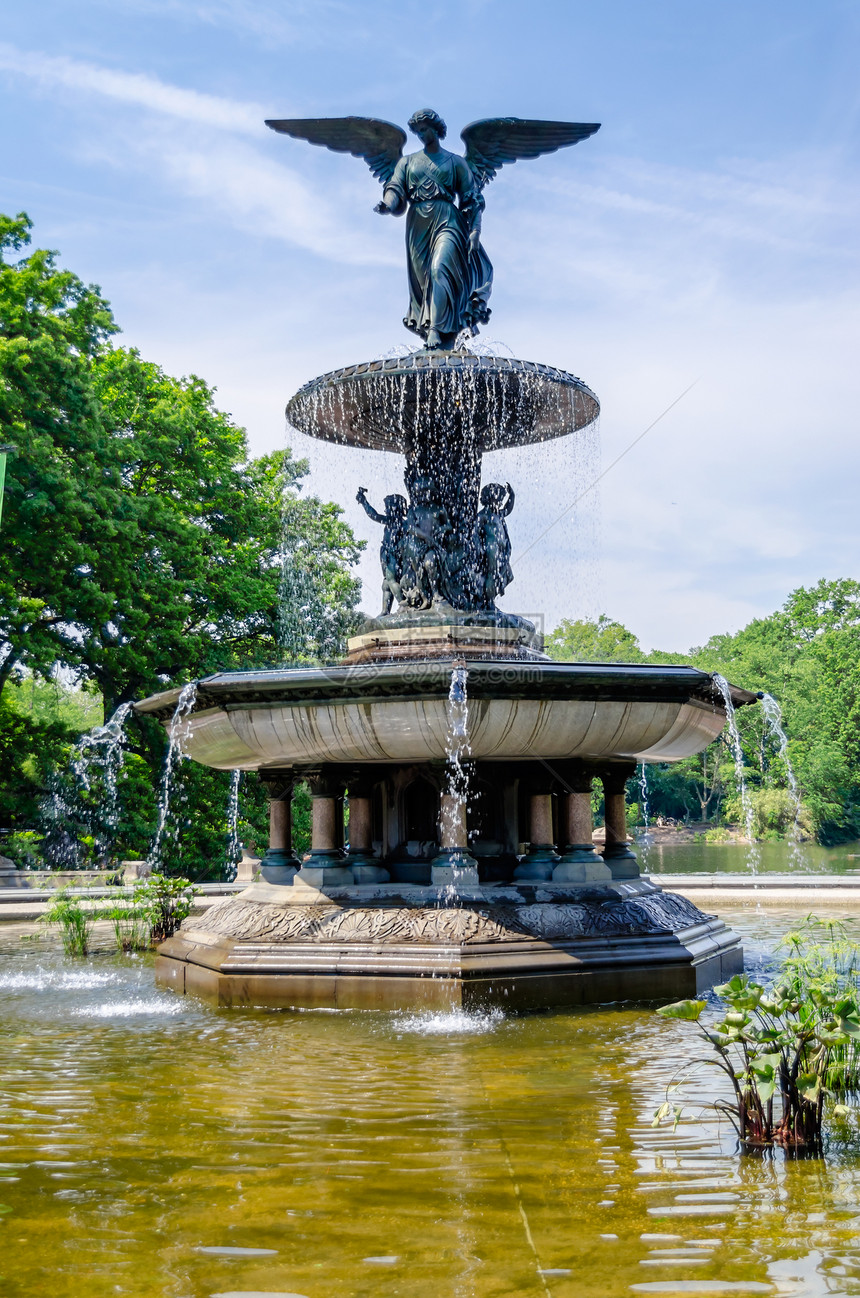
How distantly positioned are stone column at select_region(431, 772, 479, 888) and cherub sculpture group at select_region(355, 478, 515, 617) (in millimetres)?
2532

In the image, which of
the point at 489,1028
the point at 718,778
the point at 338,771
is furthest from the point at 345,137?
the point at 718,778

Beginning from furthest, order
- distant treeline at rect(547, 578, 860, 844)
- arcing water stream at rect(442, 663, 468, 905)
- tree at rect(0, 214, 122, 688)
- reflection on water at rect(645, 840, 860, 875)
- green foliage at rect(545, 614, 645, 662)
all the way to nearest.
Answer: green foliage at rect(545, 614, 645, 662) < distant treeline at rect(547, 578, 860, 844) < reflection on water at rect(645, 840, 860, 875) < tree at rect(0, 214, 122, 688) < arcing water stream at rect(442, 663, 468, 905)

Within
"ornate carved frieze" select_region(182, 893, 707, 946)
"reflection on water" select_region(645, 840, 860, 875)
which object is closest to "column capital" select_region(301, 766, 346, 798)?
"ornate carved frieze" select_region(182, 893, 707, 946)

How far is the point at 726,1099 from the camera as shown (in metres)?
5.05

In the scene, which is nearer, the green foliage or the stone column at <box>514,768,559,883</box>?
the stone column at <box>514,768,559,883</box>

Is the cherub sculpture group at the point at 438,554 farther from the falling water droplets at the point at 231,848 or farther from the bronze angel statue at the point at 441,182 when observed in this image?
the falling water droplets at the point at 231,848

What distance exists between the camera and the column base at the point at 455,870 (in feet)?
27.9

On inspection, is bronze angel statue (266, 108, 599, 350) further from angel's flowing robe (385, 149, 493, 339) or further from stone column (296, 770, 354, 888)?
stone column (296, 770, 354, 888)

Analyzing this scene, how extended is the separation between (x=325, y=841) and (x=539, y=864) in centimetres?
175

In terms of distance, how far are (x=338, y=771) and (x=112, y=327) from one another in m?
19.5

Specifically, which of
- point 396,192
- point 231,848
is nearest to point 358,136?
point 396,192

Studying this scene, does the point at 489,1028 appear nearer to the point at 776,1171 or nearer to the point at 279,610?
the point at 776,1171

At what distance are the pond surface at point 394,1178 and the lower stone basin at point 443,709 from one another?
89.5 inches

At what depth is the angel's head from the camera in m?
11.1
